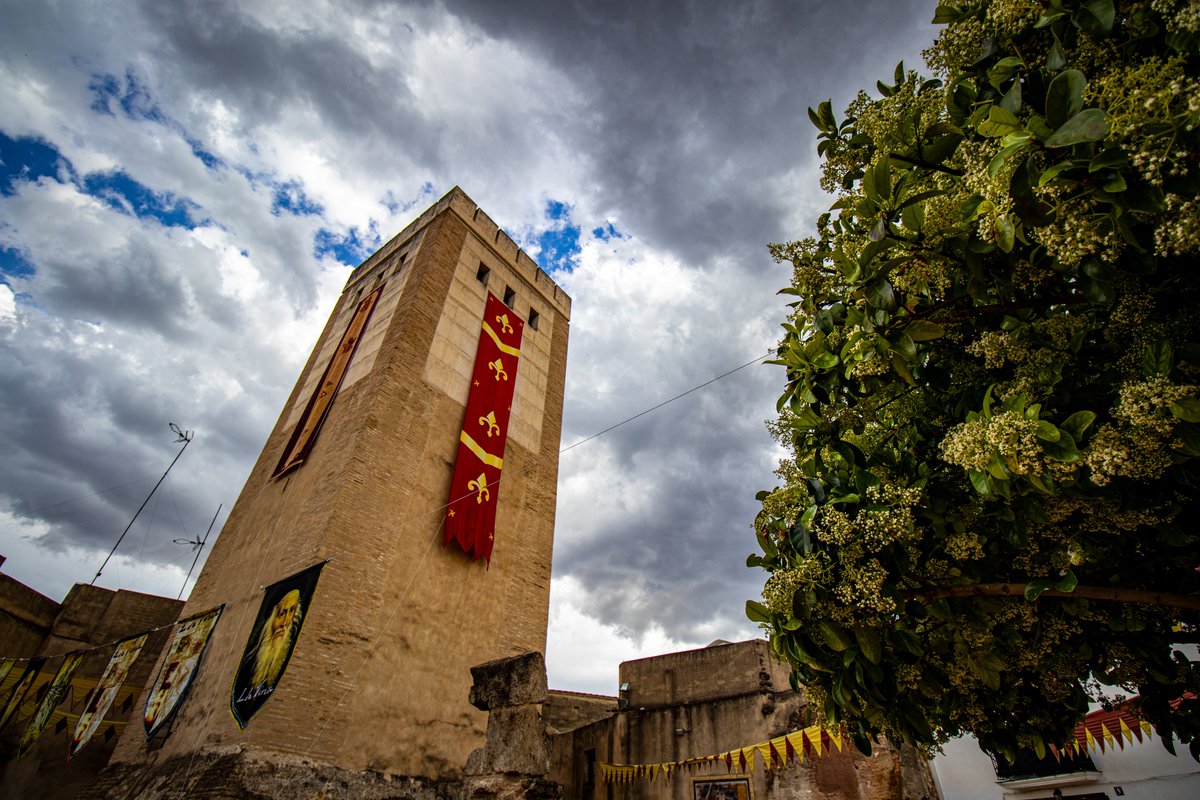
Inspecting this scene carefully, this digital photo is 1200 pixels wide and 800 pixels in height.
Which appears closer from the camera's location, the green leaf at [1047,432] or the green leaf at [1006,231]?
the green leaf at [1006,231]

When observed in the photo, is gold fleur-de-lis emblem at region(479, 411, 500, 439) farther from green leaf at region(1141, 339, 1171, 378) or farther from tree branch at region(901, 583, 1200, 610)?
green leaf at region(1141, 339, 1171, 378)

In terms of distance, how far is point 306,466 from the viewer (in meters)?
13.0

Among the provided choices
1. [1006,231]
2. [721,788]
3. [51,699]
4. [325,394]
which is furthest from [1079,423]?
[51,699]

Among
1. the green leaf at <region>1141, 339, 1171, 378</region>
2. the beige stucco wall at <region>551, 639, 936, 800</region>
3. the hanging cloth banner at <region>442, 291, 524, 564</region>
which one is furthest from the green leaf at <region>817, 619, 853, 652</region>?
the beige stucco wall at <region>551, 639, 936, 800</region>

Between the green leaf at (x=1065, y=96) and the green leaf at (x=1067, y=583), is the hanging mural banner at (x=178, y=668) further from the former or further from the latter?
the green leaf at (x=1065, y=96)

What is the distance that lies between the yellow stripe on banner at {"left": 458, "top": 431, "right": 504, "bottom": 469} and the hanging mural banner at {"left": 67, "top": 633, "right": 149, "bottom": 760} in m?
7.35

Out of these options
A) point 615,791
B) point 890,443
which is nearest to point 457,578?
point 615,791

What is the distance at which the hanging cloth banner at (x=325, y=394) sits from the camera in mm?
13547

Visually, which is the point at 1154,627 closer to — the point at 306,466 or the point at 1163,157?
the point at 1163,157

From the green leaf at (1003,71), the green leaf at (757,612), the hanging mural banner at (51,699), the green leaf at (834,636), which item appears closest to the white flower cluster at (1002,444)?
the green leaf at (834,636)

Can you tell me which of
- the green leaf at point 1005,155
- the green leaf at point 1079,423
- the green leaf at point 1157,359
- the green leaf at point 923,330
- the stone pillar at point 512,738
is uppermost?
the green leaf at point 1005,155

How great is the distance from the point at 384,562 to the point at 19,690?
8.78 meters

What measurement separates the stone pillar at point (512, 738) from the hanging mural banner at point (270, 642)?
478 cm

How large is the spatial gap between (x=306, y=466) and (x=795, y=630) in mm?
12342
